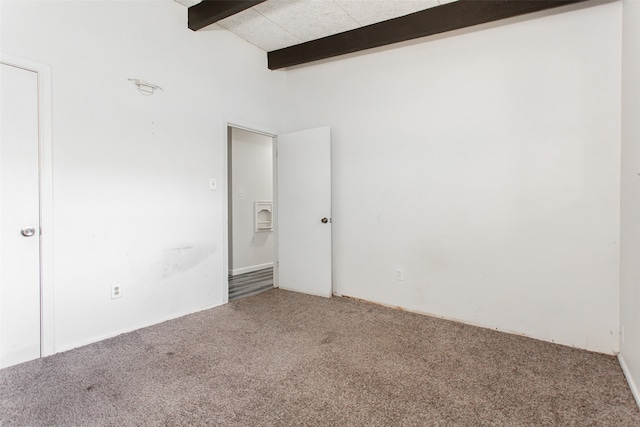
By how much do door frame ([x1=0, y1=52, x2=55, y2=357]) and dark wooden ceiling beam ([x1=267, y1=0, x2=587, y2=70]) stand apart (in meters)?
2.28

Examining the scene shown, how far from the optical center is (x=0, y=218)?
6.42 ft

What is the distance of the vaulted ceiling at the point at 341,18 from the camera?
252 cm

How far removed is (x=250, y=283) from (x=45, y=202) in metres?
2.49

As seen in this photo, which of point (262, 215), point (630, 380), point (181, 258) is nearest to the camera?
point (630, 380)

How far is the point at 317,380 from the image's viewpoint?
73.5 inches

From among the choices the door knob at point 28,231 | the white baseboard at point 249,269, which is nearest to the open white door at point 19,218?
the door knob at point 28,231

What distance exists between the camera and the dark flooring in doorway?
373 centimetres

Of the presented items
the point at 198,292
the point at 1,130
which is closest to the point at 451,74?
the point at 198,292

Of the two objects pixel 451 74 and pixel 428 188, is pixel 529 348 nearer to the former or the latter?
pixel 428 188

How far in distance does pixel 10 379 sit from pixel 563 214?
3857 mm

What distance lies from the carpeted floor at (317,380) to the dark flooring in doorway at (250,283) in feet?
3.36

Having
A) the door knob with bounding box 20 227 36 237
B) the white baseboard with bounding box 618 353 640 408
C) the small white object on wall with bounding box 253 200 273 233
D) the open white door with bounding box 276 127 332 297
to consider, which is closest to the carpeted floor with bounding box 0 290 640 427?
the white baseboard with bounding box 618 353 640 408

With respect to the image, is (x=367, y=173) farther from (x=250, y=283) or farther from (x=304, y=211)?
(x=250, y=283)

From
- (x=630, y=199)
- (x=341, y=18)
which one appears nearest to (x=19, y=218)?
(x=341, y=18)
